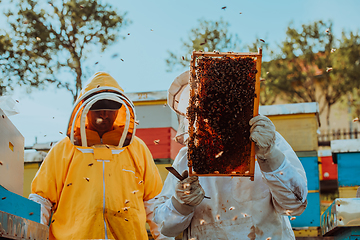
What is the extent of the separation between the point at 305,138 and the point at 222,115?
406 centimetres

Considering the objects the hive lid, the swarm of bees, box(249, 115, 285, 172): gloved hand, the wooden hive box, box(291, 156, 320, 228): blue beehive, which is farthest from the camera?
the wooden hive box

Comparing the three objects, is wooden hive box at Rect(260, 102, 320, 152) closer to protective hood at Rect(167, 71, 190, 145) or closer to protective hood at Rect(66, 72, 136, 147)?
protective hood at Rect(66, 72, 136, 147)

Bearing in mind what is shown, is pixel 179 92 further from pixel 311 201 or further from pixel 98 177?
pixel 311 201

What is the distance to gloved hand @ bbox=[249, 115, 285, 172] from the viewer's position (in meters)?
2.10

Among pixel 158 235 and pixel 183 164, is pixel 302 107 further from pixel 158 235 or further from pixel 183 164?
pixel 183 164

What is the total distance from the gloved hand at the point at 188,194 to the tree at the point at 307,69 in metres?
21.1

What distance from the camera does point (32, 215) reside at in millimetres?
1968

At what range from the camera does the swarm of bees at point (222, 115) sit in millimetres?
2211

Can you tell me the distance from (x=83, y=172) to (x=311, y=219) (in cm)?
355

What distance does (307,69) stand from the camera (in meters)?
23.3

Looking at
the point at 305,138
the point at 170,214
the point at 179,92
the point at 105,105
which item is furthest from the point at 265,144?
the point at 305,138

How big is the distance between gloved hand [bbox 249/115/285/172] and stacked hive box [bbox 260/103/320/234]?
397 centimetres

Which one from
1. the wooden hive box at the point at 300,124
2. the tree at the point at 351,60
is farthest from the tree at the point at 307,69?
the wooden hive box at the point at 300,124

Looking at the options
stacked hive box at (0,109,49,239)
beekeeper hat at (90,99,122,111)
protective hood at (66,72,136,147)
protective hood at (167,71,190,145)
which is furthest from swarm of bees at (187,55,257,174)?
beekeeper hat at (90,99,122,111)
